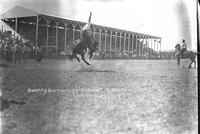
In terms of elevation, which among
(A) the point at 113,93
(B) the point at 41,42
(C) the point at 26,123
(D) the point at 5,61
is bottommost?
(C) the point at 26,123

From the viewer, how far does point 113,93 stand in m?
2.07

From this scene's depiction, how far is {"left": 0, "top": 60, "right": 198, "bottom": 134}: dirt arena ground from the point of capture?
194 centimetres

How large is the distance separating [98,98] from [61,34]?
2.13 ft

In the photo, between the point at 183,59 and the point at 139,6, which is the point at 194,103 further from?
the point at 139,6

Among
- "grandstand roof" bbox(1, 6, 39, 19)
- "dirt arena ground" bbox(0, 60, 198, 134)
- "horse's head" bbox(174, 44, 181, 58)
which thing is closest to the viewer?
"dirt arena ground" bbox(0, 60, 198, 134)

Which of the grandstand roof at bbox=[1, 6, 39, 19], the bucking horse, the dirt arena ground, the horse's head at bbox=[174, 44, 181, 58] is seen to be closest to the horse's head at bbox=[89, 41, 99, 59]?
the bucking horse

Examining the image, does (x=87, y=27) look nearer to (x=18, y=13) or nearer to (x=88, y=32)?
Answer: (x=88, y=32)

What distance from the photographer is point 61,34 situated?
214cm

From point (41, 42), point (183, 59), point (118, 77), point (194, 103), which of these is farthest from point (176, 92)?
point (41, 42)

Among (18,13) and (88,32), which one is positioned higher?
(18,13)

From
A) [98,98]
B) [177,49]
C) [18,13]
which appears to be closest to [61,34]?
[18,13]

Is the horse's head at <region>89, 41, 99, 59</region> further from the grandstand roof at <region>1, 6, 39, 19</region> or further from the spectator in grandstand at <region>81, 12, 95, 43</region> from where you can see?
the grandstand roof at <region>1, 6, 39, 19</region>

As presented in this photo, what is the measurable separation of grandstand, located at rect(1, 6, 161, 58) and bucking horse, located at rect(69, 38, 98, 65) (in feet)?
0.13

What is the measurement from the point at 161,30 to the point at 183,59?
1.12 ft
